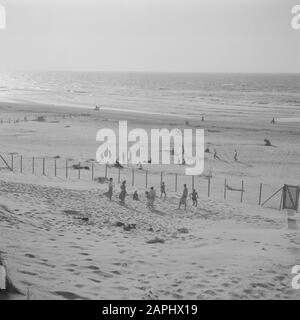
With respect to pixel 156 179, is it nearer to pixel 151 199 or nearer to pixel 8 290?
pixel 151 199

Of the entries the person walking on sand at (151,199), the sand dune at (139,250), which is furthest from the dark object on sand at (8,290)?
the person walking on sand at (151,199)

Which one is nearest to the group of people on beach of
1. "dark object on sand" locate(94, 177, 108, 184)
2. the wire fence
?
the wire fence

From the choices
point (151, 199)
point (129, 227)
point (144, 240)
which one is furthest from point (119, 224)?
point (151, 199)

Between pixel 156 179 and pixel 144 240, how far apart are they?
11149 millimetres

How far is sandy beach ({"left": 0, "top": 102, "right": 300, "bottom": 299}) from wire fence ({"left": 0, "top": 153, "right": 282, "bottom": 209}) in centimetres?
15

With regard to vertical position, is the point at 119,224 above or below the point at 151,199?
below

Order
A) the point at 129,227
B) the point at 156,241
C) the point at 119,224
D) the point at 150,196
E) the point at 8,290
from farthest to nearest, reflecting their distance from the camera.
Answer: the point at 150,196, the point at 119,224, the point at 129,227, the point at 156,241, the point at 8,290

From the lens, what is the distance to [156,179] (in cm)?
2488

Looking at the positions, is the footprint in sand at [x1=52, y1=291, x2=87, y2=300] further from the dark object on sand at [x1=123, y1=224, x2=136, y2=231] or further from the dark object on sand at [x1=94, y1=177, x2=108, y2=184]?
the dark object on sand at [x1=94, y1=177, x2=108, y2=184]

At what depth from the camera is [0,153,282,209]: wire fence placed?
72.5 ft

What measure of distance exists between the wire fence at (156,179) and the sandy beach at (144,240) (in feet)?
0.50

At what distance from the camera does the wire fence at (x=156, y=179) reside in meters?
22.1
